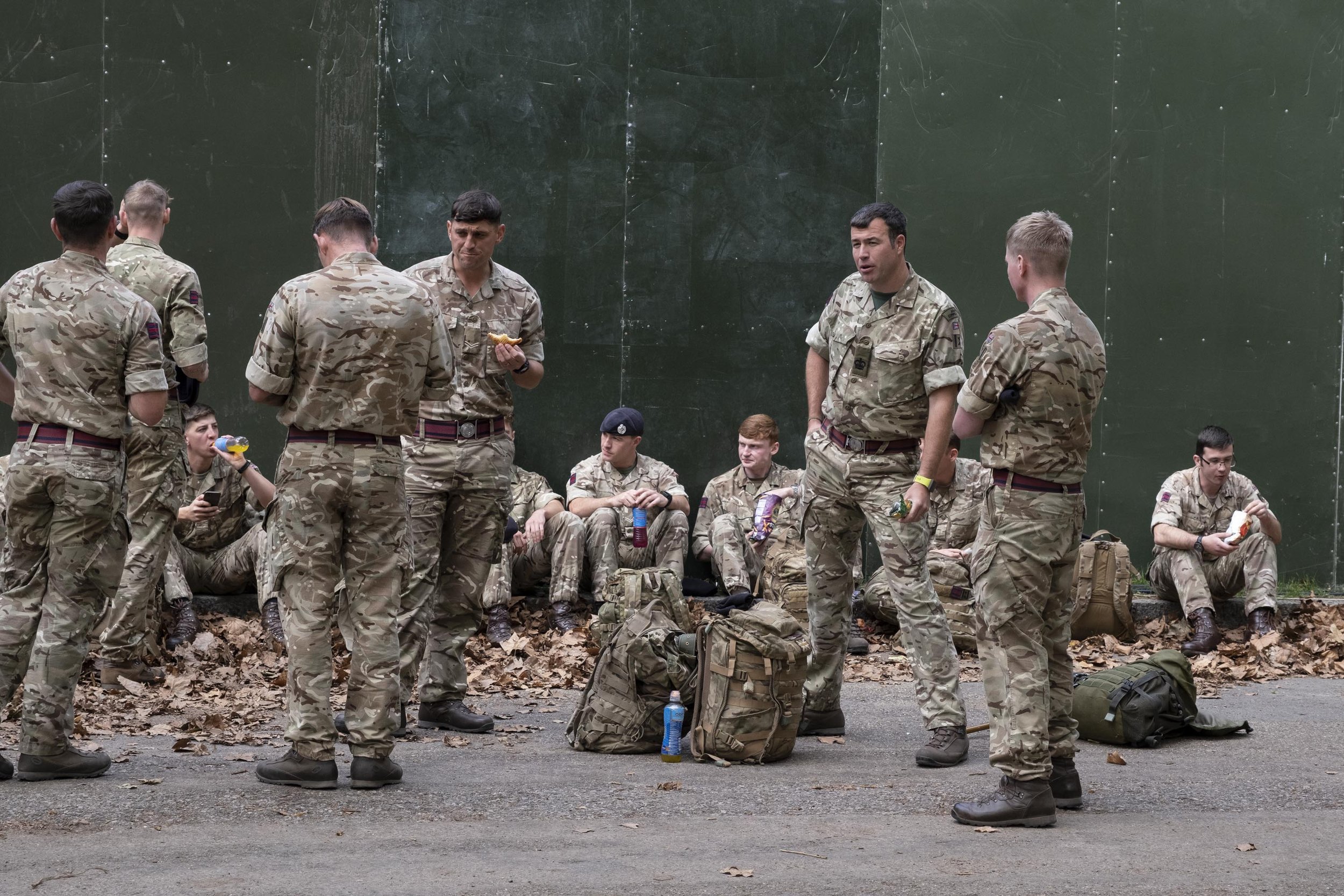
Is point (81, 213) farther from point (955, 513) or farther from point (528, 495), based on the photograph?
point (955, 513)

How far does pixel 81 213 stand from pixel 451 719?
268cm

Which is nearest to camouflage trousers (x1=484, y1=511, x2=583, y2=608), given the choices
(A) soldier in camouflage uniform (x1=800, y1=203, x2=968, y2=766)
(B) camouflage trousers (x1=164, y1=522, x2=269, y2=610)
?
(B) camouflage trousers (x1=164, y1=522, x2=269, y2=610)

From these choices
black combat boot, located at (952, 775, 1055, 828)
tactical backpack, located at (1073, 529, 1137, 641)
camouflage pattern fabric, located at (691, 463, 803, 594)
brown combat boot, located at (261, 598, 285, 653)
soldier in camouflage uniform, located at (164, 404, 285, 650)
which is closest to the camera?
black combat boot, located at (952, 775, 1055, 828)

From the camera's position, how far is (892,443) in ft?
19.9

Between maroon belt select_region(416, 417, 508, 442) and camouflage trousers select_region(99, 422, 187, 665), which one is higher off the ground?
maroon belt select_region(416, 417, 508, 442)

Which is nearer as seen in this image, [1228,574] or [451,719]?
[451,719]

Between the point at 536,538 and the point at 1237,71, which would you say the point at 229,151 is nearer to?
the point at 536,538

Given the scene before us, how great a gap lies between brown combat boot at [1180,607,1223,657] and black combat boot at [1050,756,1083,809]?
4200 millimetres

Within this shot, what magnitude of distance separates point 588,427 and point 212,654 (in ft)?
11.0

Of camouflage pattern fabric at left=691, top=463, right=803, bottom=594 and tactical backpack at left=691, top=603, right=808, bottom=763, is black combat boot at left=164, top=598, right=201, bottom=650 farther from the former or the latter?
tactical backpack at left=691, top=603, right=808, bottom=763

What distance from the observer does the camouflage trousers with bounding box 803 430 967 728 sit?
5.98m

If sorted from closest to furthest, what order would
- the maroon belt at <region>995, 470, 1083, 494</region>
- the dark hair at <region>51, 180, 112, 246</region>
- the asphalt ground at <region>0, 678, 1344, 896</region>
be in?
the asphalt ground at <region>0, 678, 1344, 896</region>, the maroon belt at <region>995, 470, 1083, 494</region>, the dark hair at <region>51, 180, 112, 246</region>

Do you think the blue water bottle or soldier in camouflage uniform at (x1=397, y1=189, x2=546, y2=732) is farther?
soldier in camouflage uniform at (x1=397, y1=189, x2=546, y2=732)

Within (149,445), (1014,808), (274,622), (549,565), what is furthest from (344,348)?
(549,565)
